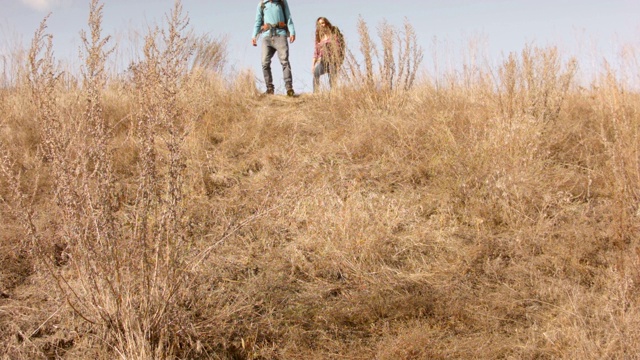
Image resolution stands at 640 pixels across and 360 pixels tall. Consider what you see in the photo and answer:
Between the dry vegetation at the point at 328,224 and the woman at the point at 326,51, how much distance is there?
32.0 inches

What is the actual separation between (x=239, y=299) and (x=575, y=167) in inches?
138

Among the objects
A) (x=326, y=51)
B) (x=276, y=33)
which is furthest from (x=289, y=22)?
(x=326, y=51)

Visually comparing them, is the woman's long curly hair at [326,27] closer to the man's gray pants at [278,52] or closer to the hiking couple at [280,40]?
the hiking couple at [280,40]

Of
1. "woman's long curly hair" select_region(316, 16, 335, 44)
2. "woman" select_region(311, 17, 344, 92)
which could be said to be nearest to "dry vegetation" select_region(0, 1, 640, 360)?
"woman" select_region(311, 17, 344, 92)

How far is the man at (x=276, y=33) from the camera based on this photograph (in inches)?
298

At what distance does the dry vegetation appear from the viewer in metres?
2.44

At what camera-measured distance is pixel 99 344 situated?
2471 millimetres

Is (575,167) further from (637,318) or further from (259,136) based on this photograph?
(259,136)

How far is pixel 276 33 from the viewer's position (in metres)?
7.61

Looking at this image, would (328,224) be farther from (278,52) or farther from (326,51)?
(278,52)

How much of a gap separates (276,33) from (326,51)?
3.11ft

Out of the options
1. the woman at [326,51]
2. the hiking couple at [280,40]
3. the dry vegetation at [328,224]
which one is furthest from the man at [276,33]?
the dry vegetation at [328,224]

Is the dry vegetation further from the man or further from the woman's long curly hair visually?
the woman's long curly hair

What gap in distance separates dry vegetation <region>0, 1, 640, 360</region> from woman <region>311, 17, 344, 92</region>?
2.66 feet
